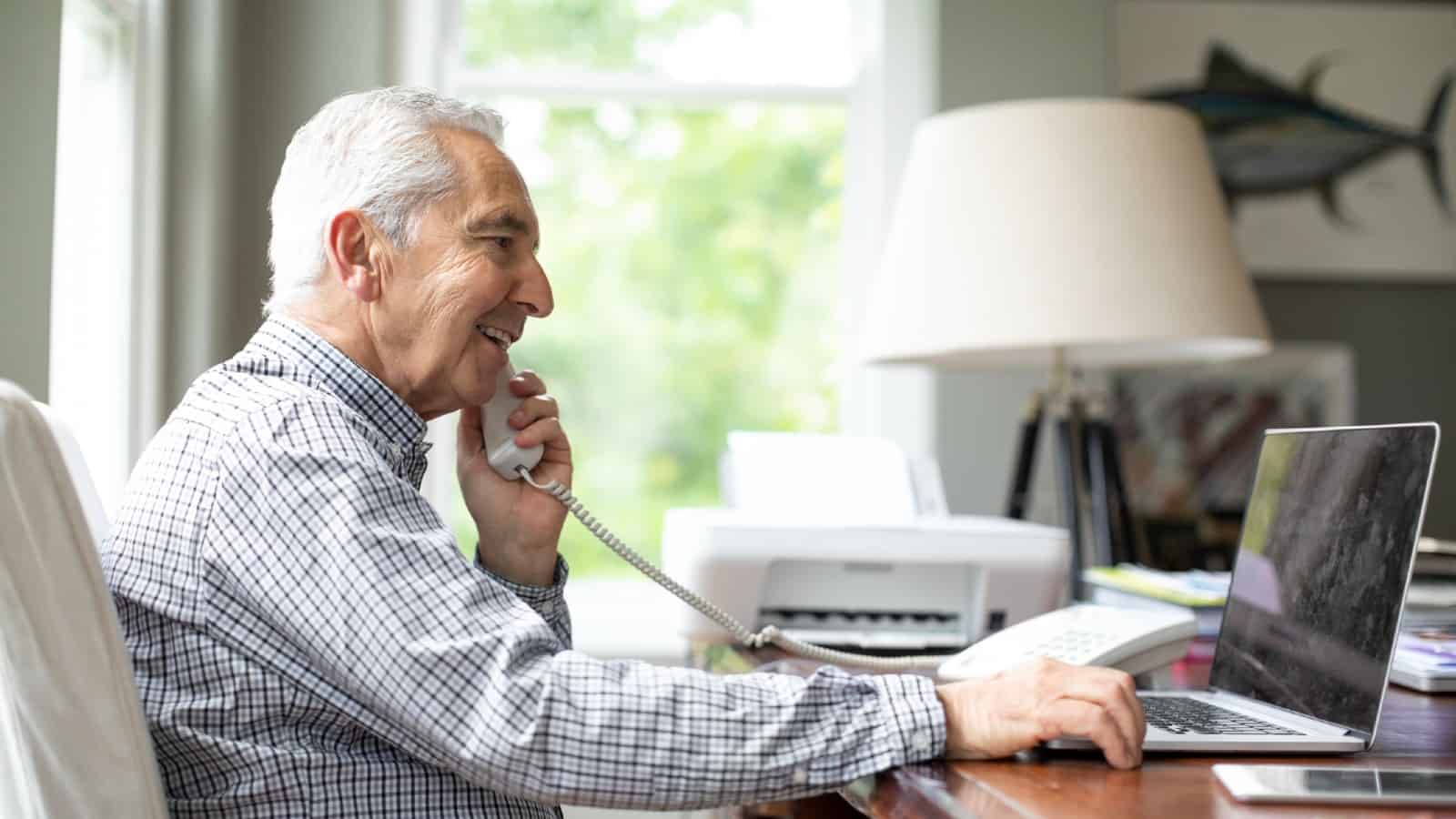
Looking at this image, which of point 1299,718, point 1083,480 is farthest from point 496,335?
point 1083,480

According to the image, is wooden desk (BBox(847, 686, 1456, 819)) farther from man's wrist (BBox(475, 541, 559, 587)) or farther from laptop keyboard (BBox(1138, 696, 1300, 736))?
man's wrist (BBox(475, 541, 559, 587))

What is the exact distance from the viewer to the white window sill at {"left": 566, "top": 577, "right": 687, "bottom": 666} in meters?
3.00

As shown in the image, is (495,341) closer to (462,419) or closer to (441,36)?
(462,419)

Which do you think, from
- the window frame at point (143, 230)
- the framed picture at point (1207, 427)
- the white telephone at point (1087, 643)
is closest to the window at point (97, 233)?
the window frame at point (143, 230)

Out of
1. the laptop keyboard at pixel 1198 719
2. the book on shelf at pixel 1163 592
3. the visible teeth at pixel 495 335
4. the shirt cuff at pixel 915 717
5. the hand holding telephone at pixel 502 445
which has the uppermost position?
the visible teeth at pixel 495 335

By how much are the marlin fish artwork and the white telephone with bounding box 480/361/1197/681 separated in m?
1.96

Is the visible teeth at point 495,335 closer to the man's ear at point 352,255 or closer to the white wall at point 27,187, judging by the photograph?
the man's ear at point 352,255

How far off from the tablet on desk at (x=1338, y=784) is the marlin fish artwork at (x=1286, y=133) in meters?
2.43

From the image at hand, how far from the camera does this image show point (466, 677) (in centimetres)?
92

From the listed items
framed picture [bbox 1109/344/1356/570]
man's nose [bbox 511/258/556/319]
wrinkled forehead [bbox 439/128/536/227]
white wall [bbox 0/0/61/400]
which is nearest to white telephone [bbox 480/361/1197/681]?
man's nose [bbox 511/258/556/319]

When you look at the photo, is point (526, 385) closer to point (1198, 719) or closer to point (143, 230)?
point (1198, 719)

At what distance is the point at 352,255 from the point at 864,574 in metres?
0.87

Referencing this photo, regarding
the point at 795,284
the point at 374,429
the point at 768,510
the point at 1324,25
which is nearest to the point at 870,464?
the point at 768,510

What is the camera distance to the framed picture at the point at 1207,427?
317 cm
